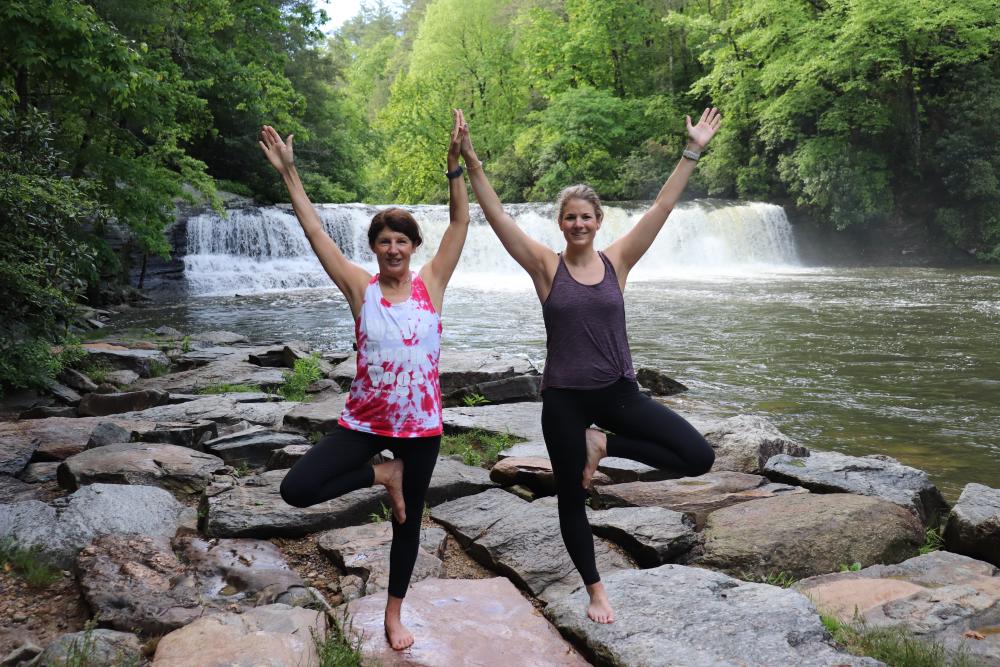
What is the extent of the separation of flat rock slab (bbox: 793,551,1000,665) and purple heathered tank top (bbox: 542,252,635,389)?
1430mm

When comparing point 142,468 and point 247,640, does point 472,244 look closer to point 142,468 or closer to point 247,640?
point 142,468

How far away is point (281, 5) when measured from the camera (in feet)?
89.2

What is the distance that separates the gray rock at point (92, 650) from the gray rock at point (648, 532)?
2.34m

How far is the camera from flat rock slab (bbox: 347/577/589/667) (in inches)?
110

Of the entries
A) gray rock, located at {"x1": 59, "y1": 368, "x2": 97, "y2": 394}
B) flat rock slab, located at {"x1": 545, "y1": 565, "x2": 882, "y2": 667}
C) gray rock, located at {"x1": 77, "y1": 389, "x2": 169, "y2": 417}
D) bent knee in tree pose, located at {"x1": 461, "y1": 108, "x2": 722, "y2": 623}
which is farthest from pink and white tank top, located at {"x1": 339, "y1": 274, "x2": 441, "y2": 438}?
gray rock, located at {"x1": 59, "y1": 368, "x2": 97, "y2": 394}

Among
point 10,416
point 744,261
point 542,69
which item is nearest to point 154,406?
point 10,416

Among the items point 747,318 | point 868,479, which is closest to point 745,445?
point 868,479

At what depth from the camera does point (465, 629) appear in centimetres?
302

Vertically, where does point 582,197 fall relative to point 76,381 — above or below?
above

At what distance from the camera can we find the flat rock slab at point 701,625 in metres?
2.73

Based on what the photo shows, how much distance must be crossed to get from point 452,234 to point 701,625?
1.79 m

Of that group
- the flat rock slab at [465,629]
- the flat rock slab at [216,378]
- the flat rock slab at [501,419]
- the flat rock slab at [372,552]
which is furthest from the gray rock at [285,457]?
the flat rock slab at [216,378]

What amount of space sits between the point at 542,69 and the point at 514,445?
36.9 m

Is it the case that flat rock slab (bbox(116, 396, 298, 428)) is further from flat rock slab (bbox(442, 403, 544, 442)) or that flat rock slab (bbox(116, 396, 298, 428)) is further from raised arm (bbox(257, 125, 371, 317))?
raised arm (bbox(257, 125, 371, 317))
